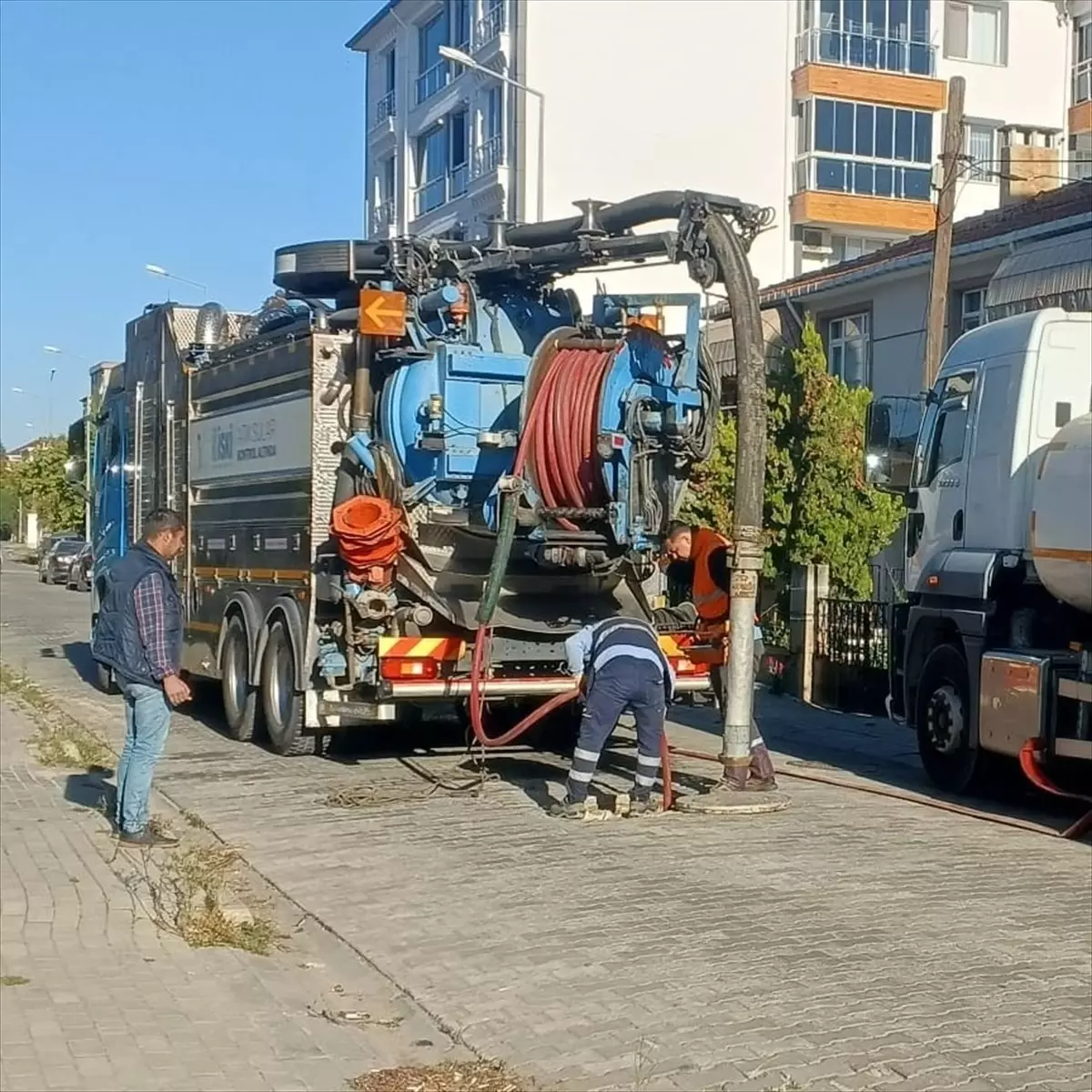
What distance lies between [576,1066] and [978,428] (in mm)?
7049

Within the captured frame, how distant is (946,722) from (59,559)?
41.6 meters

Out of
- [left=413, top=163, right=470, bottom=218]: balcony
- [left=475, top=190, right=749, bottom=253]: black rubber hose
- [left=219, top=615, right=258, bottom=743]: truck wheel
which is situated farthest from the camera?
[left=413, top=163, right=470, bottom=218]: balcony

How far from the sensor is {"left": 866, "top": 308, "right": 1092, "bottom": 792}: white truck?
10.2m

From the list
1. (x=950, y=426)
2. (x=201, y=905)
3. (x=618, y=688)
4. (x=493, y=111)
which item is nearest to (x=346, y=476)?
(x=618, y=688)

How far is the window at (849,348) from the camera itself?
29.3m

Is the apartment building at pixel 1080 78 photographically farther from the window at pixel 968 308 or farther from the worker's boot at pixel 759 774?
the worker's boot at pixel 759 774

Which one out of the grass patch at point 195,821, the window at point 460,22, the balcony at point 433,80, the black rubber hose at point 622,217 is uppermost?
the window at point 460,22

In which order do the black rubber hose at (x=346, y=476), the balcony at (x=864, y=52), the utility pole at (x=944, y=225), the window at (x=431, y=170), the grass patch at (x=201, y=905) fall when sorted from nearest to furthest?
1. the grass patch at (x=201, y=905)
2. the black rubber hose at (x=346, y=476)
3. the utility pole at (x=944, y=225)
4. the balcony at (x=864, y=52)
5. the window at (x=431, y=170)

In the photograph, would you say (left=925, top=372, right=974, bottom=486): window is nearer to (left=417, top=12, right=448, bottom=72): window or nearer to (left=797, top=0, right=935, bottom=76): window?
(left=797, top=0, right=935, bottom=76): window

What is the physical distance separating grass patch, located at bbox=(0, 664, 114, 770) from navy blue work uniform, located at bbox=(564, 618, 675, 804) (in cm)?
405

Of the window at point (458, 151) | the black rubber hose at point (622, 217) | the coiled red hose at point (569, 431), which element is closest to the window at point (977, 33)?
the window at point (458, 151)

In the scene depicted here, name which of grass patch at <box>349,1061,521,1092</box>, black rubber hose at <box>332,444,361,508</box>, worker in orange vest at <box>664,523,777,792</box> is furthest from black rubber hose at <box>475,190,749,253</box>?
grass patch at <box>349,1061,521,1092</box>

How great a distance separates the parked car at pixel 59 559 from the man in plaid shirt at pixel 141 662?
1590 inches

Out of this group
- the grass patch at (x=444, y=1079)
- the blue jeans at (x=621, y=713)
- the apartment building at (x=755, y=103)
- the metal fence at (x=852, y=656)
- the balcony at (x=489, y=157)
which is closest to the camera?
the grass patch at (x=444, y=1079)
